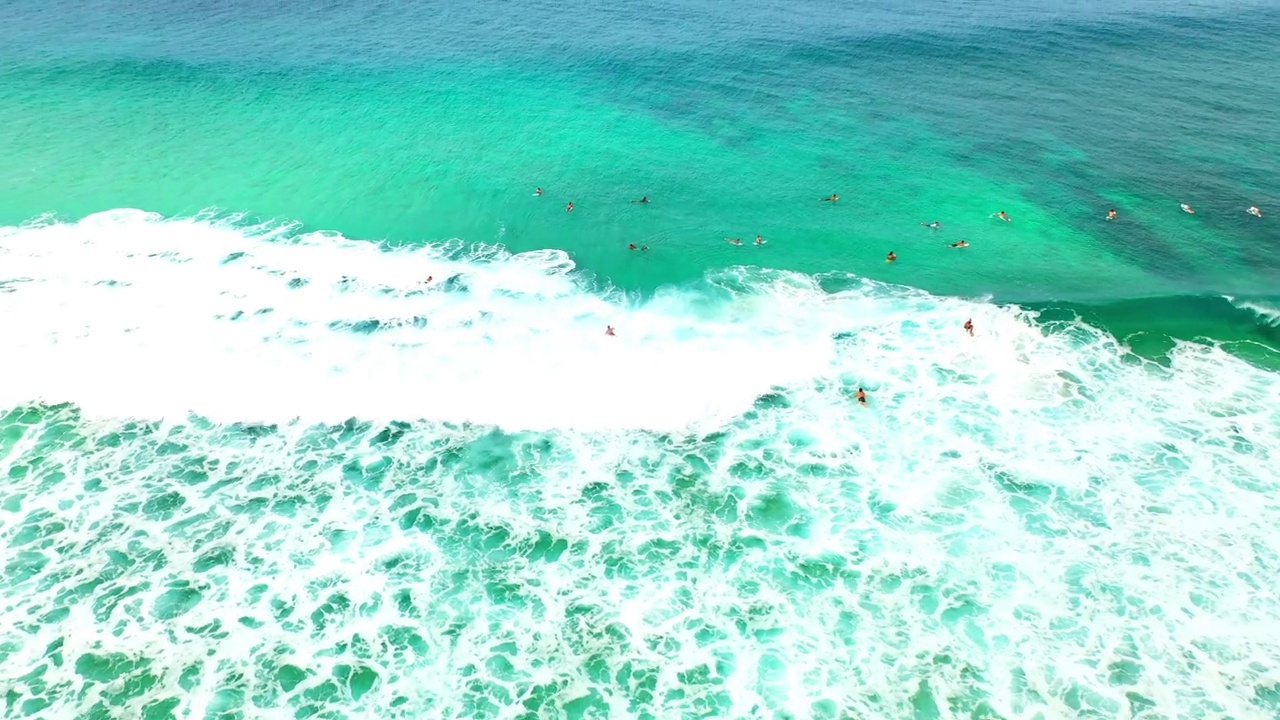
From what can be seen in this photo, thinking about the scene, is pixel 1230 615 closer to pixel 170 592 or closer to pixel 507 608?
pixel 507 608

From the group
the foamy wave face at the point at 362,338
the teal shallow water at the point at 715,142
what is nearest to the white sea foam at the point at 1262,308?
the teal shallow water at the point at 715,142

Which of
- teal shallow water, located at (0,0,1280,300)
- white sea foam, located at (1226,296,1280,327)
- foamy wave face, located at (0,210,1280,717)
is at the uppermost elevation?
teal shallow water, located at (0,0,1280,300)

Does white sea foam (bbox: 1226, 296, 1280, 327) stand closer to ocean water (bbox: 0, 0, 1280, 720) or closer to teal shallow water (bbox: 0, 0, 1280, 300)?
ocean water (bbox: 0, 0, 1280, 720)

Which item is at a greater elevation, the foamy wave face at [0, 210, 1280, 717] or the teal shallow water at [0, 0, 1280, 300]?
the teal shallow water at [0, 0, 1280, 300]

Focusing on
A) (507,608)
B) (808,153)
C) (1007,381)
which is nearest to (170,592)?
(507,608)

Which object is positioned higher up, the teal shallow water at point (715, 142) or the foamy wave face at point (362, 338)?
the teal shallow water at point (715, 142)

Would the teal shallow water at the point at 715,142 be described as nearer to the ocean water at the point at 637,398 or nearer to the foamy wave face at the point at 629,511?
the ocean water at the point at 637,398

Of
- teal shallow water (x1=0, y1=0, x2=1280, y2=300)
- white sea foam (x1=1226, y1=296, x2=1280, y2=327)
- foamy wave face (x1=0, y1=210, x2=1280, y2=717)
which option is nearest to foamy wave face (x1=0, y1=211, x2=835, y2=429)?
foamy wave face (x1=0, y1=210, x2=1280, y2=717)
